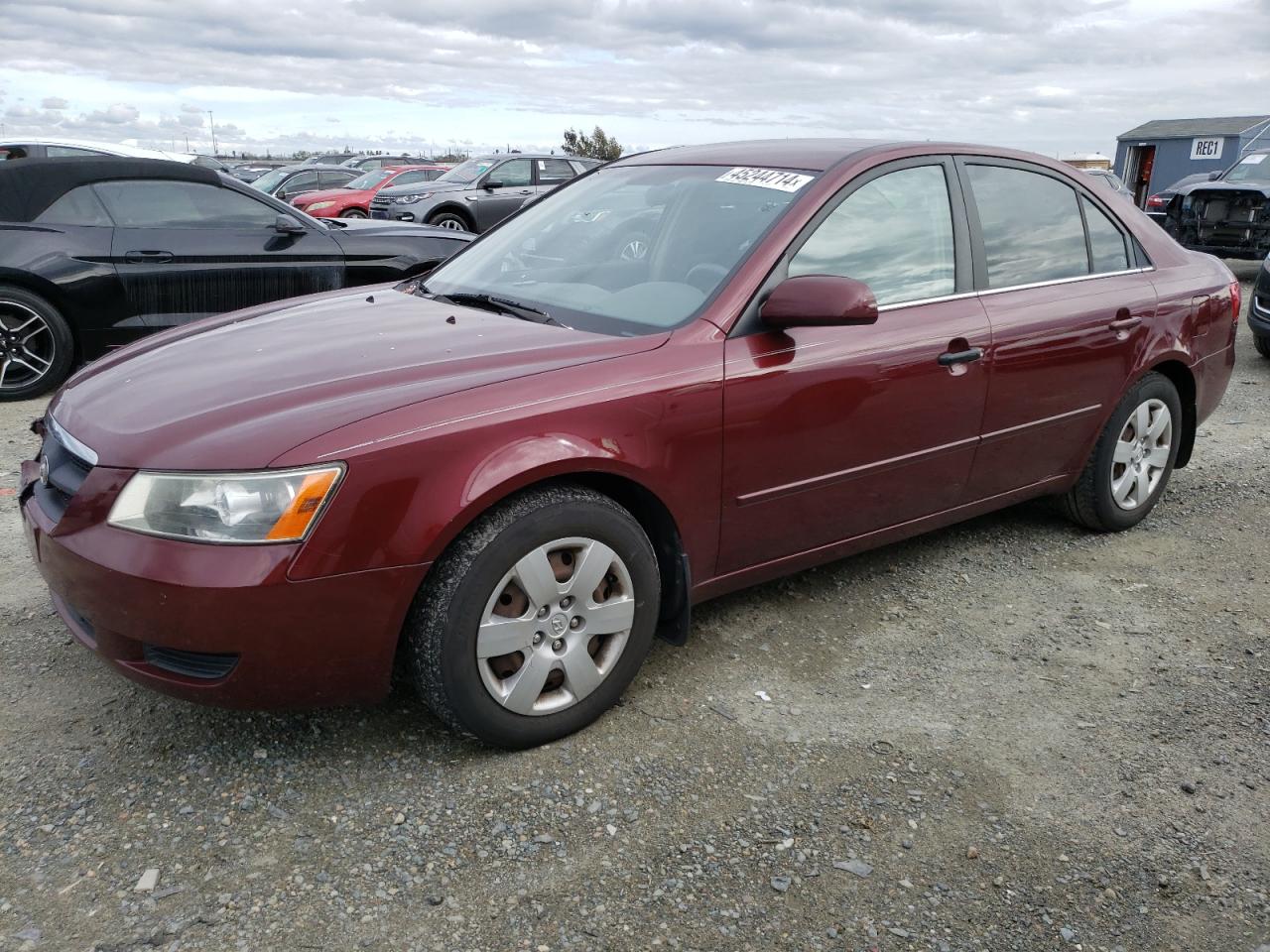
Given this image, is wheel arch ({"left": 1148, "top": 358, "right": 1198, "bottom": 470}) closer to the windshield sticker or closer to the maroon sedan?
the maroon sedan

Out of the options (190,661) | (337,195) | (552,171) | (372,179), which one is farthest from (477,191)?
(190,661)

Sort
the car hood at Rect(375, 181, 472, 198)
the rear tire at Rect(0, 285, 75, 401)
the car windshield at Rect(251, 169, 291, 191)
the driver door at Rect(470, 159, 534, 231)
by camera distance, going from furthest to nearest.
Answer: the car windshield at Rect(251, 169, 291, 191) → the car hood at Rect(375, 181, 472, 198) → the driver door at Rect(470, 159, 534, 231) → the rear tire at Rect(0, 285, 75, 401)

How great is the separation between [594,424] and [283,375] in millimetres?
811

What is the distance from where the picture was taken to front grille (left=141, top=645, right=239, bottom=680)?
2.43 metres

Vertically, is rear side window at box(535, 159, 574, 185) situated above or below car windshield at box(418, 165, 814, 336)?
above

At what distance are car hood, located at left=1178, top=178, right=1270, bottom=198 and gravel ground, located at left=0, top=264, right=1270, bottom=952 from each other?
11.0 m

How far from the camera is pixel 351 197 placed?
18734 mm

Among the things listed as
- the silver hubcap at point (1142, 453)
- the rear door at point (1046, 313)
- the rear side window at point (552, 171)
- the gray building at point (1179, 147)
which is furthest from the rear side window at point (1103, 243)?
the gray building at point (1179, 147)

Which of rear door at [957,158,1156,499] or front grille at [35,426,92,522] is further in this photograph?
rear door at [957,158,1156,499]

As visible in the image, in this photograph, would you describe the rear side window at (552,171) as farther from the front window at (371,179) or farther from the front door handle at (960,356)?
the front door handle at (960,356)

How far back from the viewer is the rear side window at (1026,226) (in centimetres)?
376

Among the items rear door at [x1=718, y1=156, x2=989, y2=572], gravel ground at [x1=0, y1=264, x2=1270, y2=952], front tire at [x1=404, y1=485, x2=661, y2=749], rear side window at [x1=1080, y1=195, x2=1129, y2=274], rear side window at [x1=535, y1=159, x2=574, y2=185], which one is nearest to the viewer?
gravel ground at [x1=0, y1=264, x2=1270, y2=952]

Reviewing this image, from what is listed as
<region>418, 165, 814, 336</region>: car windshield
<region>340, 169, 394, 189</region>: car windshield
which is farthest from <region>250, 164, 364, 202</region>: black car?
<region>418, 165, 814, 336</region>: car windshield

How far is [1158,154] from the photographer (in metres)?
30.8
